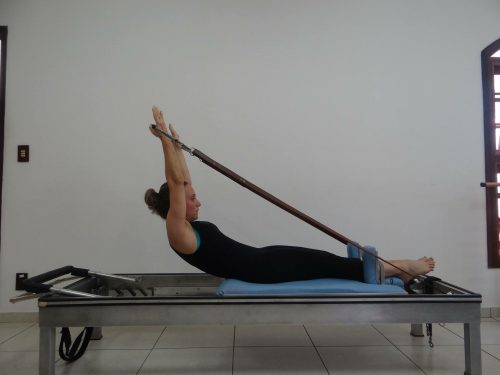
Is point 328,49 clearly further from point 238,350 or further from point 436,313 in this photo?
point 238,350

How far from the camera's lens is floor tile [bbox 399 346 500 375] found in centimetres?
187

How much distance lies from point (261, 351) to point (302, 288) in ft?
2.08

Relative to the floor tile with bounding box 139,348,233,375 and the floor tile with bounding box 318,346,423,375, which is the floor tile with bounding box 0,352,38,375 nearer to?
the floor tile with bounding box 139,348,233,375

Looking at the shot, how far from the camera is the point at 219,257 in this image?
1.96m

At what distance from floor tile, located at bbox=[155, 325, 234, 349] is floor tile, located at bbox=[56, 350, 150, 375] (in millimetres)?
191

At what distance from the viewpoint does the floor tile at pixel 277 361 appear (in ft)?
6.21

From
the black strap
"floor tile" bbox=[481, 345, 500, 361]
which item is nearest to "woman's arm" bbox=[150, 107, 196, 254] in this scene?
the black strap

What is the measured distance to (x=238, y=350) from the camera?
2.18 metres

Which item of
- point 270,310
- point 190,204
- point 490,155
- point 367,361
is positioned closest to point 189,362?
point 270,310

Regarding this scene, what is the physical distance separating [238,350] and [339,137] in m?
1.64

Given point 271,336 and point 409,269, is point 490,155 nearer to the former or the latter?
point 409,269

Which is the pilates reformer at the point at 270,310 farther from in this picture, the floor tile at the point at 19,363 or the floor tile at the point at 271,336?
the floor tile at the point at 271,336

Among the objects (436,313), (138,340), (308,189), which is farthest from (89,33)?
(436,313)

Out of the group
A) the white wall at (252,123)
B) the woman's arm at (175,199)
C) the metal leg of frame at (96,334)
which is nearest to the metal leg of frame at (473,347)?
the white wall at (252,123)
